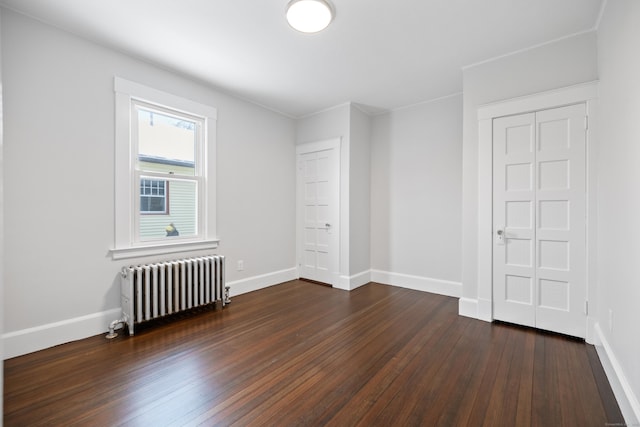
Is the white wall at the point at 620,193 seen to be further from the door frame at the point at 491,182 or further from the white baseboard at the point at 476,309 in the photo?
the white baseboard at the point at 476,309

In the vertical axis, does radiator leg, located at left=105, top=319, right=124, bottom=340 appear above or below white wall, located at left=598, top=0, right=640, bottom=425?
below

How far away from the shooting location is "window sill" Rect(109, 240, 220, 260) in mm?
2846

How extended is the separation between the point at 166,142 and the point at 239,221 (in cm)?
133

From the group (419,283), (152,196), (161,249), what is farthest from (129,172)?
(419,283)

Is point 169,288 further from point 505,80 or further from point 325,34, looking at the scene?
point 505,80

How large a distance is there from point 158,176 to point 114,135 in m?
0.55

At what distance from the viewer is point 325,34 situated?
2.57 meters

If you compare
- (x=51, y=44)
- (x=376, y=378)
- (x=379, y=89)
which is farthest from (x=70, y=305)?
(x=379, y=89)

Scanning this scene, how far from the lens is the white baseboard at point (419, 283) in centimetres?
388

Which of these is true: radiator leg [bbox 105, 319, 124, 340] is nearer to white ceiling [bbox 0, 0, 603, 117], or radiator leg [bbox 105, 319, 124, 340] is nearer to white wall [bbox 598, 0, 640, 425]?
white ceiling [bbox 0, 0, 603, 117]

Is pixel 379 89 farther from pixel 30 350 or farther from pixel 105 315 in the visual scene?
pixel 30 350

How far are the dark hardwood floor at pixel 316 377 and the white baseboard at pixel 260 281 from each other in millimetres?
853

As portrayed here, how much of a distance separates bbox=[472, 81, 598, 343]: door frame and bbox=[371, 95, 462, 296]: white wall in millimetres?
856

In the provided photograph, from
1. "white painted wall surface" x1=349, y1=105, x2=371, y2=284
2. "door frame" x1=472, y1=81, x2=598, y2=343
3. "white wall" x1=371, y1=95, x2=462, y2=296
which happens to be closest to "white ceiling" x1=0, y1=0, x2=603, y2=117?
"door frame" x1=472, y1=81, x2=598, y2=343
